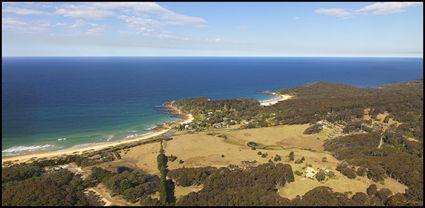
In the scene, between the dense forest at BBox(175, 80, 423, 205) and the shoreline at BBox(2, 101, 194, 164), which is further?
the shoreline at BBox(2, 101, 194, 164)

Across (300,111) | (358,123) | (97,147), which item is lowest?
(97,147)

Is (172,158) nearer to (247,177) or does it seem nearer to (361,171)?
(247,177)

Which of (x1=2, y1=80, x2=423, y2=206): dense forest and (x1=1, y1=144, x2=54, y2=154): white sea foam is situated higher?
(x1=2, y1=80, x2=423, y2=206): dense forest

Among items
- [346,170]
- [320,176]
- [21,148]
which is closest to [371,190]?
[346,170]

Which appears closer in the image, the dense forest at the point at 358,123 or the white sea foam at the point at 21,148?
the dense forest at the point at 358,123

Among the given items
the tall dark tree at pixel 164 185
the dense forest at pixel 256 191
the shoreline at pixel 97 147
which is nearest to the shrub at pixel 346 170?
the dense forest at pixel 256 191

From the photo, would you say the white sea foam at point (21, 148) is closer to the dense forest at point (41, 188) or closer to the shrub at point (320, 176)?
the dense forest at point (41, 188)

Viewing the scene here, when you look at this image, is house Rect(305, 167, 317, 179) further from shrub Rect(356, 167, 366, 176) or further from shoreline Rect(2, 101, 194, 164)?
shoreline Rect(2, 101, 194, 164)

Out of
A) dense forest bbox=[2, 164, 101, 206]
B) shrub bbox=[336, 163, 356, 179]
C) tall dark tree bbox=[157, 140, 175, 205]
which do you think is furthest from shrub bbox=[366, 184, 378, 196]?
dense forest bbox=[2, 164, 101, 206]

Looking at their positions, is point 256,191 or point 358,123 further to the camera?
point 358,123

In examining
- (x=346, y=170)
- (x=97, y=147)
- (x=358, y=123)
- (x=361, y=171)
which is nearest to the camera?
(x=361, y=171)

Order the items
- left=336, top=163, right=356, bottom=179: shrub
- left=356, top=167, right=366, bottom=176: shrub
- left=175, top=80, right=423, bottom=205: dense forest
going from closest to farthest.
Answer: left=336, top=163, right=356, bottom=179: shrub < left=356, top=167, right=366, bottom=176: shrub < left=175, top=80, right=423, bottom=205: dense forest

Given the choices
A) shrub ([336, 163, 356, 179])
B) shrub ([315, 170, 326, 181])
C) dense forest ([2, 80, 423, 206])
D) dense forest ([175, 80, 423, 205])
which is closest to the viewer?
dense forest ([2, 80, 423, 206])
